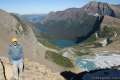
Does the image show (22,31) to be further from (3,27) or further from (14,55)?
(14,55)

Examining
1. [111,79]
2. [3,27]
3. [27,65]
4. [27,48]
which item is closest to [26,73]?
[27,65]

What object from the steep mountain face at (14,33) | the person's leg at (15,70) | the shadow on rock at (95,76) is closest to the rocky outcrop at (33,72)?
the person's leg at (15,70)

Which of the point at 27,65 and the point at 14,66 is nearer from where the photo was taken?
the point at 14,66

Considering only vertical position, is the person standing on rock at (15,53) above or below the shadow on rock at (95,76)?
above

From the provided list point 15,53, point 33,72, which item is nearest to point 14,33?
point 33,72

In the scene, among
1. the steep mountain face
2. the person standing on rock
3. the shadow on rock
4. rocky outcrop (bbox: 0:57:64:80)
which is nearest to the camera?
the person standing on rock

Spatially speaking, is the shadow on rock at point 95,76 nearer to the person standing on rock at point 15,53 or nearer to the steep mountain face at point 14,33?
the person standing on rock at point 15,53

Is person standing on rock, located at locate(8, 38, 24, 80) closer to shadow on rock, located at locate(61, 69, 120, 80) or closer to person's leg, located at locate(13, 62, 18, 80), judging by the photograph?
person's leg, located at locate(13, 62, 18, 80)

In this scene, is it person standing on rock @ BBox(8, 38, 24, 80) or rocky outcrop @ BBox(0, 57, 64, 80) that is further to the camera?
rocky outcrop @ BBox(0, 57, 64, 80)

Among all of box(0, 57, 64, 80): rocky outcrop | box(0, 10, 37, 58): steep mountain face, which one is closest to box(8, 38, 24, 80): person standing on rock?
box(0, 57, 64, 80): rocky outcrop

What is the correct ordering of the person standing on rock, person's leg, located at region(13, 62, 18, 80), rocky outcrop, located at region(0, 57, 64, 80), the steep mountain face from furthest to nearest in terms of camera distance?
the steep mountain face < rocky outcrop, located at region(0, 57, 64, 80) < person's leg, located at region(13, 62, 18, 80) < the person standing on rock

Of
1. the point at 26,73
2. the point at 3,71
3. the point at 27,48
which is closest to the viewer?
the point at 3,71
